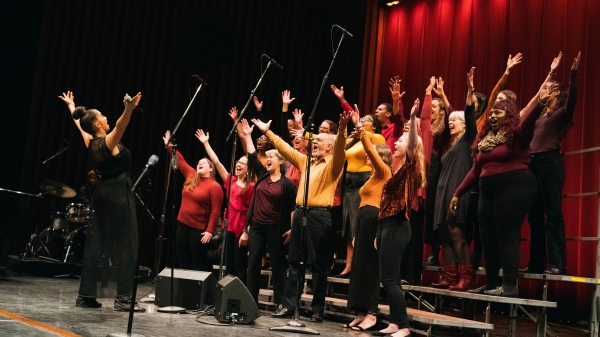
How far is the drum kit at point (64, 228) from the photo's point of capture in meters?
8.64

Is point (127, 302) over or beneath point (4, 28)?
beneath

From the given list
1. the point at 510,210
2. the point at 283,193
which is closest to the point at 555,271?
the point at 510,210

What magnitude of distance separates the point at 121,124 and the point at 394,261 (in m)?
2.12

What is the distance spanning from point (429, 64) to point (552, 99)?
15.1ft

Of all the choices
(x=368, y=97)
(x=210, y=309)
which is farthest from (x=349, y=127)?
(x=210, y=309)

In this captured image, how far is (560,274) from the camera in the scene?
490 cm

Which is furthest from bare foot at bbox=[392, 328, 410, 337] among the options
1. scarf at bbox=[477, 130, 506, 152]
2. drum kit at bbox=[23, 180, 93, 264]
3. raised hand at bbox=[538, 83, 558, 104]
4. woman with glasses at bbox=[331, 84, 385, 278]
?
drum kit at bbox=[23, 180, 93, 264]

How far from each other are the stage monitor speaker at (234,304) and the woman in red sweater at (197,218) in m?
1.72

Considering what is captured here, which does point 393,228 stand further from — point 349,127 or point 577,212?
point 349,127

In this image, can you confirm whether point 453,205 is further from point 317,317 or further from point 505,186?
point 317,317

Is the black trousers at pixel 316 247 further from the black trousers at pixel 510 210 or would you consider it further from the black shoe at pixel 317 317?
the black trousers at pixel 510 210

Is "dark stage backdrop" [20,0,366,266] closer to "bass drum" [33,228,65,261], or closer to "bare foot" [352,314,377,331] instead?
"bass drum" [33,228,65,261]

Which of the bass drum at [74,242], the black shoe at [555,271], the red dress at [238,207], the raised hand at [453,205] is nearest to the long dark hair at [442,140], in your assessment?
the raised hand at [453,205]

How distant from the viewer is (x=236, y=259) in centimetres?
621
